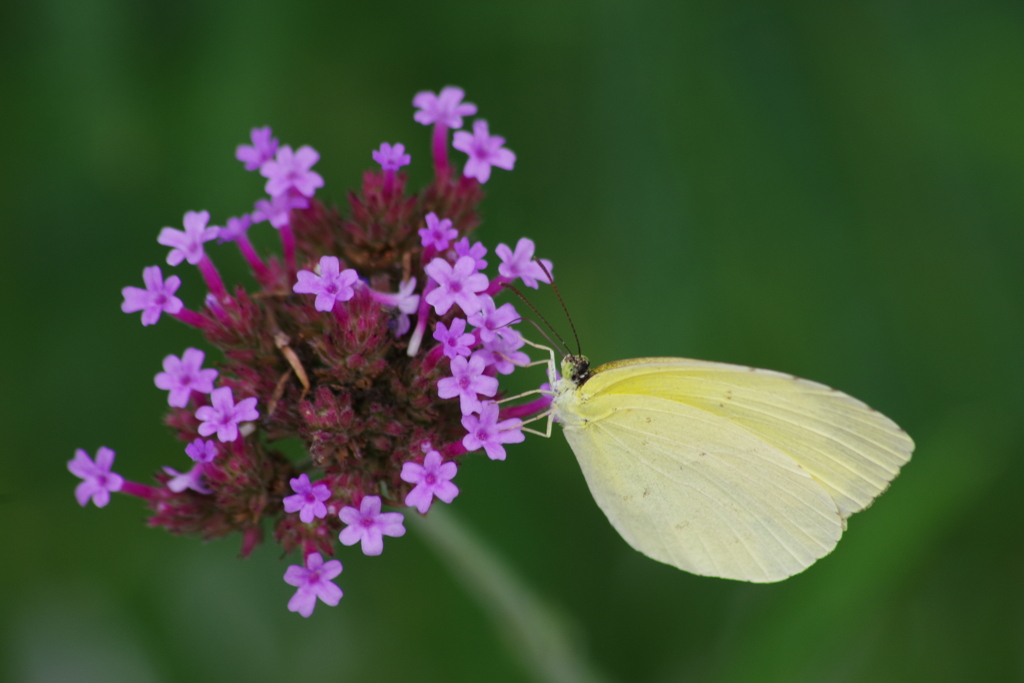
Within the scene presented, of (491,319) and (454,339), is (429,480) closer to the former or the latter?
(454,339)

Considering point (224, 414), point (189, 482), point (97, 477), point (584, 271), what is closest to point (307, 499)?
point (224, 414)

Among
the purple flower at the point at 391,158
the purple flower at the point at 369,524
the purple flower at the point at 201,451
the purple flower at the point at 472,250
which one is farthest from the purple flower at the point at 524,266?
the purple flower at the point at 201,451

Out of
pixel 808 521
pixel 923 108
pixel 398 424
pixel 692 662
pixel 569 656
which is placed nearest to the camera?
pixel 398 424

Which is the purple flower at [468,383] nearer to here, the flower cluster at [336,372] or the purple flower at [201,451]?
the flower cluster at [336,372]

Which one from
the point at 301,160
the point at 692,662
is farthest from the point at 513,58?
the point at 692,662

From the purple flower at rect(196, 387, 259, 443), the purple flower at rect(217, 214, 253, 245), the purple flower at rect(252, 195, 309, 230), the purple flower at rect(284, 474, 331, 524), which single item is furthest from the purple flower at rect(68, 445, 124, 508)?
the purple flower at rect(252, 195, 309, 230)

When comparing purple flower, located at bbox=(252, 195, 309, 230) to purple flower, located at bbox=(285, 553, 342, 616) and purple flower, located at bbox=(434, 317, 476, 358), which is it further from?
purple flower, located at bbox=(285, 553, 342, 616)

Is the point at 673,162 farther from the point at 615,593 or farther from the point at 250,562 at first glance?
the point at 250,562
